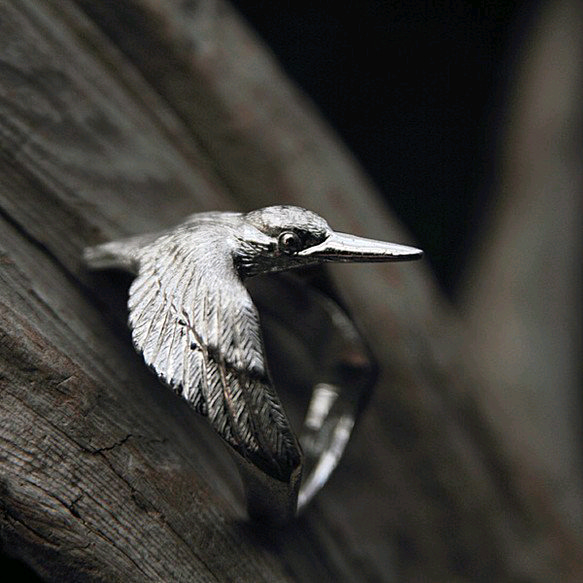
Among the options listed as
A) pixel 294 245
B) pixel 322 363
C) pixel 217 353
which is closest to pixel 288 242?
pixel 294 245

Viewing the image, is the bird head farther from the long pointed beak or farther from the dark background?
the dark background

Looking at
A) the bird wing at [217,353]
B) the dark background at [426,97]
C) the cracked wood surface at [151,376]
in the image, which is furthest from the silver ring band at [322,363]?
the dark background at [426,97]

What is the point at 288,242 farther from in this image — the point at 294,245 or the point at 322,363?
the point at 322,363

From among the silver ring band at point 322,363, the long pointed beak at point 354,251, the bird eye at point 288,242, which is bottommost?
the silver ring band at point 322,363

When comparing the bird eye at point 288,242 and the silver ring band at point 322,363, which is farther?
the silver ring band at point 322,363

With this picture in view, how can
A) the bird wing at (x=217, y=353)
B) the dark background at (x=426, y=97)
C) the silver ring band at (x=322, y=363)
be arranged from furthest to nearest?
1. the dark background at (x=426, y=97)
2. the silver ring band at (x=322, y=363)
3. the bird wing at (x=217, y=353)

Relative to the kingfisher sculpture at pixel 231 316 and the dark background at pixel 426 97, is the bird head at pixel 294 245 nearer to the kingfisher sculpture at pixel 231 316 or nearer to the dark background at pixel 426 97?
the kingfisher sculpture at pixel 231 316

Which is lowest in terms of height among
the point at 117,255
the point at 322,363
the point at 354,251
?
the point at 322,363
